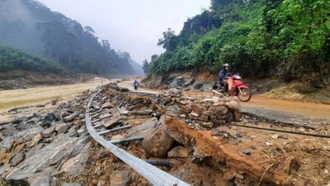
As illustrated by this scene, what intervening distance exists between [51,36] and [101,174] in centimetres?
9948

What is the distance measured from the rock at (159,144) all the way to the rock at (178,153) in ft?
0.43

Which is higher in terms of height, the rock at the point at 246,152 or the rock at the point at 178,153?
the rock at the point at 246,152

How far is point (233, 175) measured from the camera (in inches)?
119

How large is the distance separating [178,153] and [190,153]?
0.26 metres

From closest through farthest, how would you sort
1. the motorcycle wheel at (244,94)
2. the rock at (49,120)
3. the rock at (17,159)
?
the rock at (17,159), the motorcycle wheel at (244,94), the rock at (49,120)

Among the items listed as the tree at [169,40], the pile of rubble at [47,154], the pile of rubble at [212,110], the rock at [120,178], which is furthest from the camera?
the tree at [169,40]

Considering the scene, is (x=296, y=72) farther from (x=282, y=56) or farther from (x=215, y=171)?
(x=215, y=171)

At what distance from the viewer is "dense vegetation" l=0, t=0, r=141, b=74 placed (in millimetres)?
86312

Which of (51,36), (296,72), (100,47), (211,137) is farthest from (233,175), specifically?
(100,47)

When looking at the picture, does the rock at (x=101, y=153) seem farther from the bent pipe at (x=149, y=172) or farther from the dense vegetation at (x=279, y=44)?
the dense vegetation at (x=279, y=44)

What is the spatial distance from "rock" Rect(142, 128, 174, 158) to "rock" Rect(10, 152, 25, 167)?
4435 mm

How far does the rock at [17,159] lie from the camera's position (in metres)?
6.61

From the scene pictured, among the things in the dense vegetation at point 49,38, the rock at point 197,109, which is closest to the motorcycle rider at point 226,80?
the rock at point 197,109

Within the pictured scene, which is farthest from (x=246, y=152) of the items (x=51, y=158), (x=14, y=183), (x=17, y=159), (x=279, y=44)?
(x=279, y=44)
